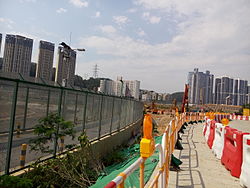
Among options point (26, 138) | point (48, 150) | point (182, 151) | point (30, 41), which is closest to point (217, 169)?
point (182, 151)

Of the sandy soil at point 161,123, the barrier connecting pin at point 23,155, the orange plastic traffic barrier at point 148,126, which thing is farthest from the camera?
the sandy soil at point 161,123

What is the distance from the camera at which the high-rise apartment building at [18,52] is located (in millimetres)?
27016

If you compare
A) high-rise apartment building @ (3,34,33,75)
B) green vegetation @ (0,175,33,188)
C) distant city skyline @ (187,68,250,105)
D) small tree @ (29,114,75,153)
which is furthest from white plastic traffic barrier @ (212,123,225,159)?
distant city skyline @ (187,68,250,105)

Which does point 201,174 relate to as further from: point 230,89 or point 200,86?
point 230,89

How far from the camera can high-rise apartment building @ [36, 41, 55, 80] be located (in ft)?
87.2

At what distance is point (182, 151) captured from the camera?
9805 millimetres

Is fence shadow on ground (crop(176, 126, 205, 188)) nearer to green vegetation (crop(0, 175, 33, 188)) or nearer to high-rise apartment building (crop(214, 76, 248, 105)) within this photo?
green vegetation (crop(0, 175, 33, 188))

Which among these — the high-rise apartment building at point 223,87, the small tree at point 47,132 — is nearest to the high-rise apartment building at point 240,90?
the high-rise apartment building at point 223,87

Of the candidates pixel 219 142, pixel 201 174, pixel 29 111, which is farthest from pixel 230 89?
pixel 29 111

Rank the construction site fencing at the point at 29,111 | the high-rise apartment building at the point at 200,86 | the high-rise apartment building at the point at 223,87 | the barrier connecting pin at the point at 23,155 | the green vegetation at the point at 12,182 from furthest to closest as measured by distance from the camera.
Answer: the high-rise apartment building at the point at 200,86 → the high-rise apartment building at the point at 223,87 → the barrier connecting pin at the point at 23,155 → the construction site fencing at the point at 29,111 → the green vegetation at the point at 12,182

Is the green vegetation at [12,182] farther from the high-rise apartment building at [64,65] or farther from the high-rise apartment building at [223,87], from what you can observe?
the high-rise apartment building at [223,87]

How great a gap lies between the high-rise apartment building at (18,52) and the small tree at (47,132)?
22.3 m

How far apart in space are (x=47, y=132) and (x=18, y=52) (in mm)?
26234

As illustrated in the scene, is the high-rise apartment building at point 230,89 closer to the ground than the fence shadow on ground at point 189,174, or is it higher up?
higher up
